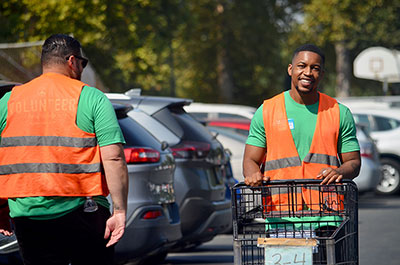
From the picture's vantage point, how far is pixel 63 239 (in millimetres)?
4445

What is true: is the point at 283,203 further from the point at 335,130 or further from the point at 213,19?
the point at 213,19

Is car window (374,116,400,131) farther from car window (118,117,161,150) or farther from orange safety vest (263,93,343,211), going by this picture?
orange safety vest (263,93,343,211)

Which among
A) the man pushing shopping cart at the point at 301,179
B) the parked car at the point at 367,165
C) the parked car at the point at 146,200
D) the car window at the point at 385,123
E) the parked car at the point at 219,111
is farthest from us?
the car window at the point at 385,123

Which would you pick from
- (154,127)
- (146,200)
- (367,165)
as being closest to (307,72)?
(146,200)

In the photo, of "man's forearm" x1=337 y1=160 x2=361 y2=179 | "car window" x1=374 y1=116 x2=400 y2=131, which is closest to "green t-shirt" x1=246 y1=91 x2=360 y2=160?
"man's forearm" x1=337 y1=160 x2=361 y2=179

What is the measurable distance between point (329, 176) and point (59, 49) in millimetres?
1501

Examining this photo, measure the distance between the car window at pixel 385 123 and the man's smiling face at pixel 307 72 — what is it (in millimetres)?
15536

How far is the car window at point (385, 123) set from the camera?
2044 cm

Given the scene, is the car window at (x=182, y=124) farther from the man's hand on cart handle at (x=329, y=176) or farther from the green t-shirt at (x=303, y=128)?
the man's hand on cart handle at (x=329, y=176)

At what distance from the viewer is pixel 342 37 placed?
47344 mm

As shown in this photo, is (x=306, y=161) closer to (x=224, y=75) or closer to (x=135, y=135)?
(x=135, y=135)

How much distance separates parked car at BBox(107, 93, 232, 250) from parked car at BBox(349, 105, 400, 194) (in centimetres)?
1118

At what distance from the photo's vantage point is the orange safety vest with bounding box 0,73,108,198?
4.45 meters

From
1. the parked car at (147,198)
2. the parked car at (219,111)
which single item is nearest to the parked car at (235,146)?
the parked car at (219,111)
